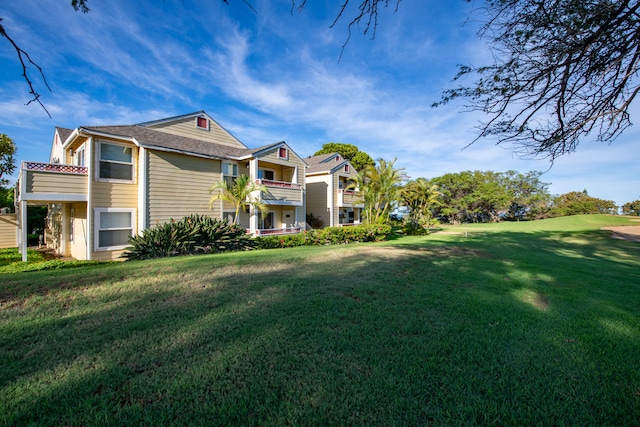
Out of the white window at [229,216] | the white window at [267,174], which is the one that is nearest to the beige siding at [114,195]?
the white window at [229,216]

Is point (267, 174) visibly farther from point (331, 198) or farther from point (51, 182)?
point (51, 182)

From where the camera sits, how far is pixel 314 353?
2957 mm

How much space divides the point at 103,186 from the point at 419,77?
43.0ft

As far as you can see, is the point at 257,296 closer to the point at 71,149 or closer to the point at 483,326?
the point at 483,326

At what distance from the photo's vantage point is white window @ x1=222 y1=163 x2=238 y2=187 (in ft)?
53.3

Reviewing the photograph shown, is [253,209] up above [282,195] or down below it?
below

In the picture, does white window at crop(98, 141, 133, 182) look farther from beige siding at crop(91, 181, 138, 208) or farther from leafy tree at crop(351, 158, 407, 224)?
leafy tree at crop(351, 158, 407, 224)

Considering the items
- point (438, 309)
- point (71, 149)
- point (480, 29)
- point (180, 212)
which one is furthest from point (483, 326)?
point (71, 149)

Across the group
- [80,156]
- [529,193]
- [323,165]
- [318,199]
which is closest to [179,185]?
[80,156]

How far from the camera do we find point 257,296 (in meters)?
4.75

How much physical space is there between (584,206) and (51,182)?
5937 cm

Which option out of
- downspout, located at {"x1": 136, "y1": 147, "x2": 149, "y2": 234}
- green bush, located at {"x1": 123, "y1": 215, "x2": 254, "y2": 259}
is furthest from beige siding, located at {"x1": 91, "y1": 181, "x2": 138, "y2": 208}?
green bush, located at {"x1": 123, "y1": 215, "x2": 254, "y2": 259}

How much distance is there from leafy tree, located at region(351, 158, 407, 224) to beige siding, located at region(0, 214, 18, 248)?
21.7m

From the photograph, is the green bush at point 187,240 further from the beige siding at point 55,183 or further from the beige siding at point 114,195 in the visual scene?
the beige siding at point 55,183
